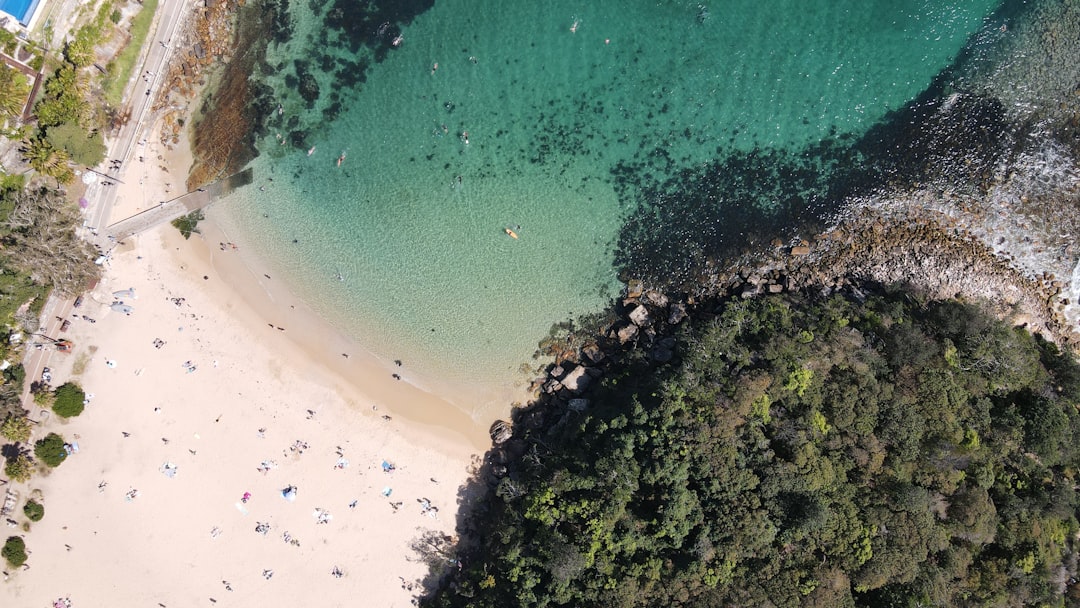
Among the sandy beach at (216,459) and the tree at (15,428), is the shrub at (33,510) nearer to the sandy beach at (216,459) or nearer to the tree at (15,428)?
the sandy beach at (216,459)

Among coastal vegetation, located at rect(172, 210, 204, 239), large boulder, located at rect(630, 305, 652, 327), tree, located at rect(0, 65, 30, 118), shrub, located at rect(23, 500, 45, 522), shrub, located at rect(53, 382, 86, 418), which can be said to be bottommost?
shrub, located at rect(23, 500, 45, 522)

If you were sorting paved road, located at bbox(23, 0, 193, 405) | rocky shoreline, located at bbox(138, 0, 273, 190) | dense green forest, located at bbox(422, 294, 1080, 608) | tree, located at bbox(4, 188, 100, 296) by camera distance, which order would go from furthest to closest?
rocky shoreline, located at bbox(138, 0, 273, 190), paved road, located at bbox(23, 0, 193, 405), tree, located at bbox(4, 188, 100, 296), dense green forest, located at bbox(422, 294, 1080, 608)

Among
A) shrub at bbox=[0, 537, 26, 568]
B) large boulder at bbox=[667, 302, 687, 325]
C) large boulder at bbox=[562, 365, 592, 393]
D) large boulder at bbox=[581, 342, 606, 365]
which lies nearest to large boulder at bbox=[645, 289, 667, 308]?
large boulder at bbox=[667, 302, 687, 325]

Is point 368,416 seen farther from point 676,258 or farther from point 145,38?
point 145,38

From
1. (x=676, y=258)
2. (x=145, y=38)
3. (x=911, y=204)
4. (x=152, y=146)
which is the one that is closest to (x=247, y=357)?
(x=152, y=146)

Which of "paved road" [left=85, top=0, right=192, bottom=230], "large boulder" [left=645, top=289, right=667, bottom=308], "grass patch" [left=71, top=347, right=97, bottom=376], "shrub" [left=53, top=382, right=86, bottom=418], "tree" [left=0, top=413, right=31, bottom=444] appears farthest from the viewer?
"large boulder" [left=645, top=289, right=667, bottom=308]

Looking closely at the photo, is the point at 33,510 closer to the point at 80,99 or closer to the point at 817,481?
the point at 80,99

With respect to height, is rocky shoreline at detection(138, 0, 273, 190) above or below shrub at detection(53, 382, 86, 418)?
above

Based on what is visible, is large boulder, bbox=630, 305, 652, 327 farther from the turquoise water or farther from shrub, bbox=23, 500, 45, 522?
shrub, bbox=23, 500, 45, 522
